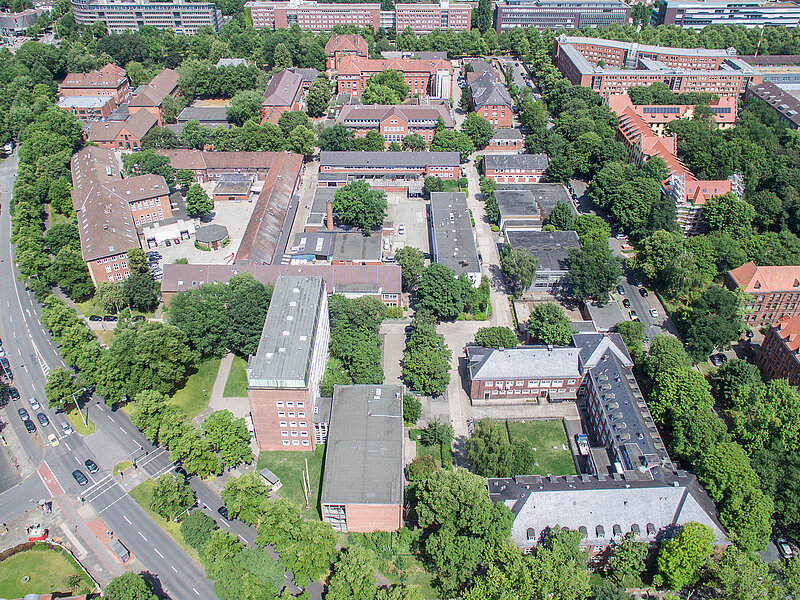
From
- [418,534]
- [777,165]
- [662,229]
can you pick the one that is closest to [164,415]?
[418,534]

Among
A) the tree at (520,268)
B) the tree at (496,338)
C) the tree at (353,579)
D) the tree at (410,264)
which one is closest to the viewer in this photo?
the tree at (353,579)

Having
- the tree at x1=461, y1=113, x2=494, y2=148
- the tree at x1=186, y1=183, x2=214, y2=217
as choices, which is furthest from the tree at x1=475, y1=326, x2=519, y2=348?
the tree at x1=461, y1=113, x2=494, y2=148

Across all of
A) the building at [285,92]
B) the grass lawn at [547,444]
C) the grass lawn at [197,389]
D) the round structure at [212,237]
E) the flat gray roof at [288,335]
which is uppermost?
the building at [285,92]

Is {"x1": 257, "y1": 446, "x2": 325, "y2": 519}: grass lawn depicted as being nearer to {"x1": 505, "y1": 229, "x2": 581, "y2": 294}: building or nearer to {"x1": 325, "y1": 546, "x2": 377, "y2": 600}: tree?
{"x1": 325, "y1": 546, "x2": 377, "y2": 600}: tree

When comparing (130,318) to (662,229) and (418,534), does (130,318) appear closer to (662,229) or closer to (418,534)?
(418,534)

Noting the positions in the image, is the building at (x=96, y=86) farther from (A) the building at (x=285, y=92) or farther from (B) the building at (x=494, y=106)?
(B) the building at (x=494, y=106)

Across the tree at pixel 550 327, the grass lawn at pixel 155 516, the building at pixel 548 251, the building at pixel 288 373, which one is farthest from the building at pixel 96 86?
the tree at pixel 550 327

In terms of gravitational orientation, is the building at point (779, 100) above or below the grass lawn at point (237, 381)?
above
